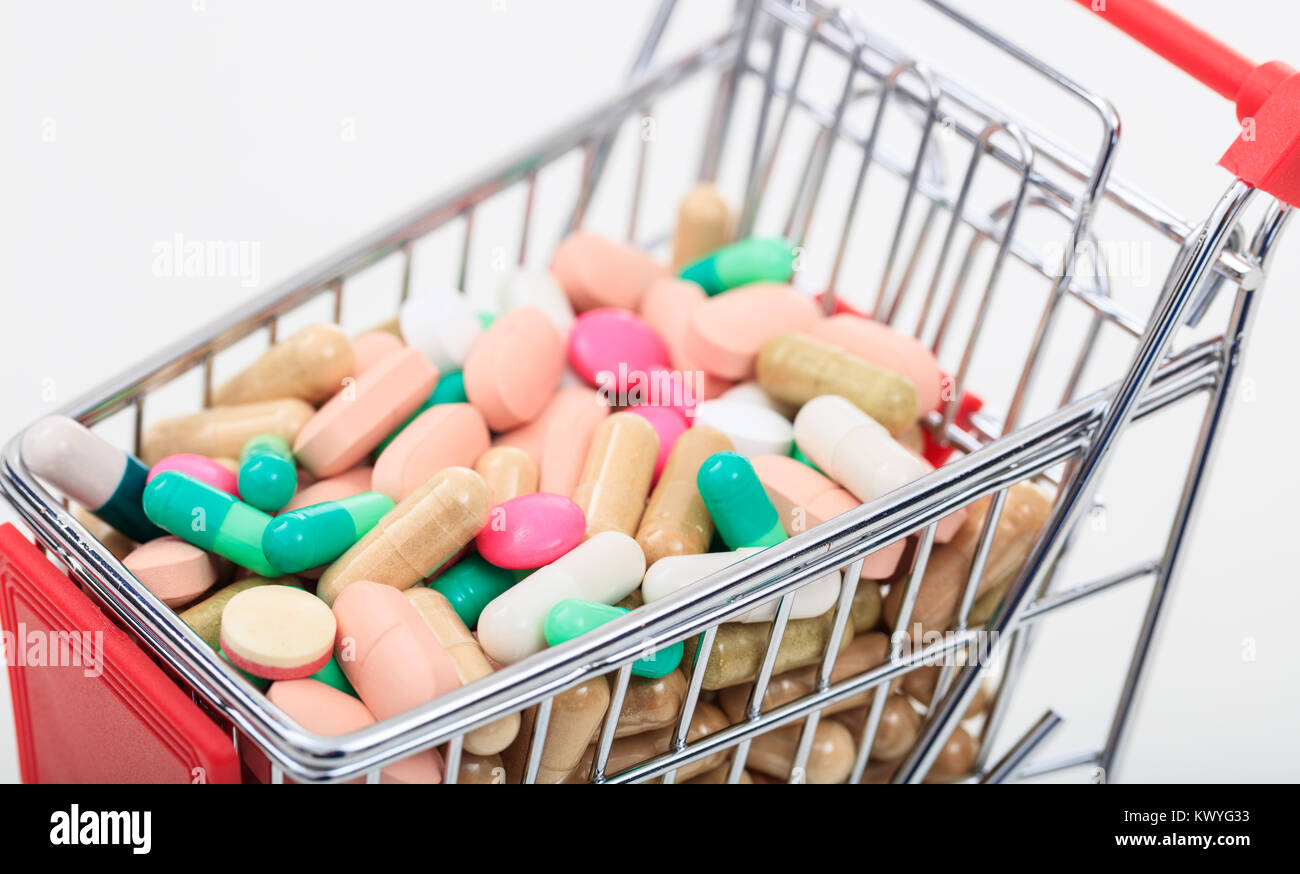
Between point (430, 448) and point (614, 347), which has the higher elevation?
point (614, 347)

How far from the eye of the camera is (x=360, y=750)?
1140 mm

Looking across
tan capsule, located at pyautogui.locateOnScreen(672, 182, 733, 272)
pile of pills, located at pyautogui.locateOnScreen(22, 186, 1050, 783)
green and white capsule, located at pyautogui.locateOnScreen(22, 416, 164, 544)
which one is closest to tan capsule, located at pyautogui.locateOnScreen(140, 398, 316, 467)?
pile of pills, located at pyautogui.locateOnScreen(22, 186, 1050, 783)

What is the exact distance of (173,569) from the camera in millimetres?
1381

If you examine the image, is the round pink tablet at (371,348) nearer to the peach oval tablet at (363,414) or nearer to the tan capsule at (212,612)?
the peach oval tablet at (363,414)

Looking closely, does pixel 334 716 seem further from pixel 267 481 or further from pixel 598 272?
pixel 598 272

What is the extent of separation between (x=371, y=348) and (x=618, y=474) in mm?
367

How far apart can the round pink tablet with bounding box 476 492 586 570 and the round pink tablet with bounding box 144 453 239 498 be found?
0.29m

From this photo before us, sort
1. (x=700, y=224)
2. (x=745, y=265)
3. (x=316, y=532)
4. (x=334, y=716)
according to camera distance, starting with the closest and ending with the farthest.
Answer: (x=334, y=716)
(x=316, y=532)
(x=745, y=265)
(x=700, y=224)

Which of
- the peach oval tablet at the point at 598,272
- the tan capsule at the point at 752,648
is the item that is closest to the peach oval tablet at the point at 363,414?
the peach oval tablet at the point at 598,272

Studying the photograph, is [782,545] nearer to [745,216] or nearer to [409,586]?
[409,586]

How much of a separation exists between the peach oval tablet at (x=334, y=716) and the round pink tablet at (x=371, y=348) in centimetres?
49

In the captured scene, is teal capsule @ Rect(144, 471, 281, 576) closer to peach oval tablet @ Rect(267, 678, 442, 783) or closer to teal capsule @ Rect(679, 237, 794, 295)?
peach oval tablet @ Rect(267, 678, 442, 783)

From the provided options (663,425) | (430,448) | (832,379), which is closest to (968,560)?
(832,379)

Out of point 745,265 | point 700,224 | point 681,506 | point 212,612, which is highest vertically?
point 700,224
